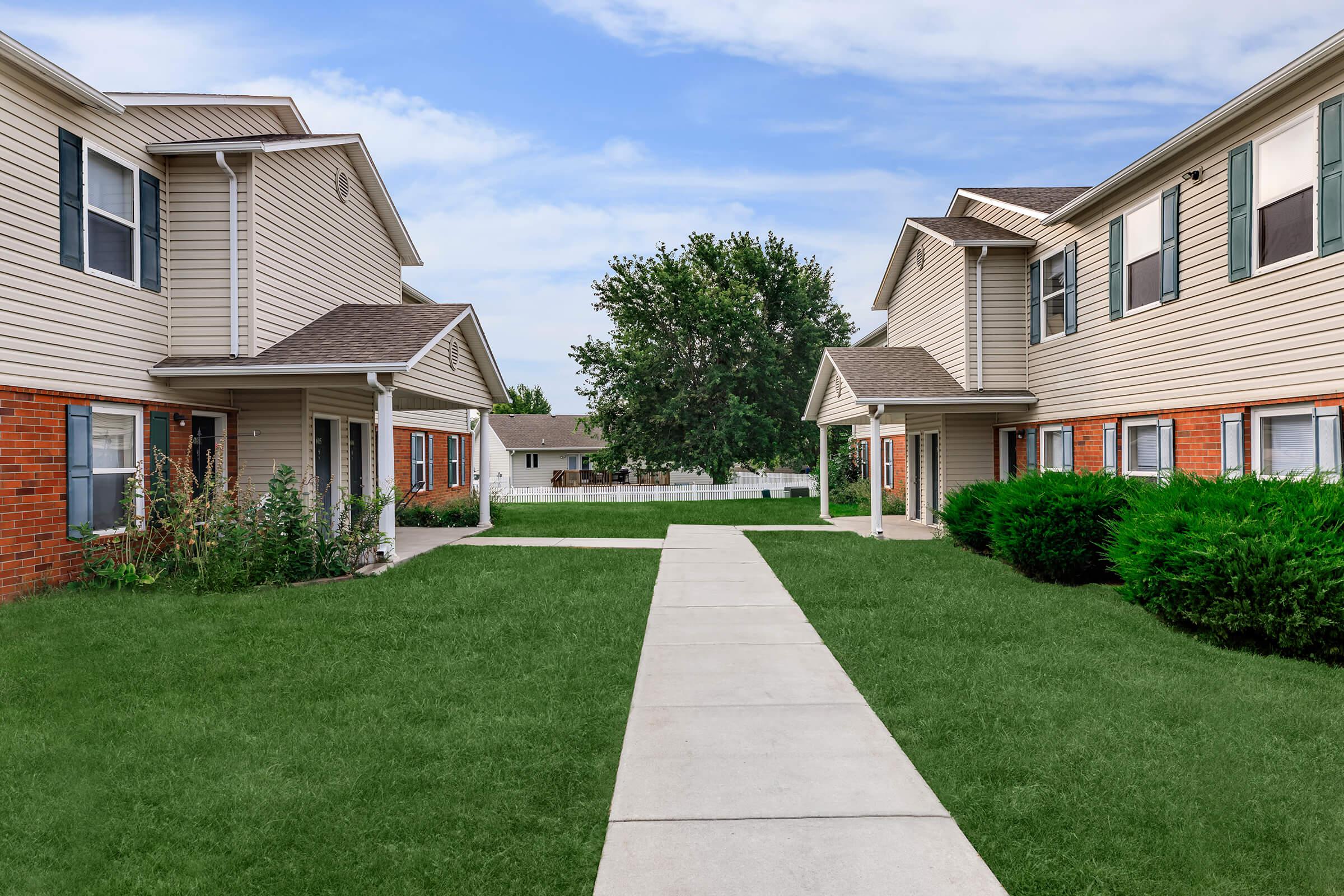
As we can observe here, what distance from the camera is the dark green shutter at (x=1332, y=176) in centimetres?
812

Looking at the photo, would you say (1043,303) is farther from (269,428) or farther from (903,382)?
(269,428)

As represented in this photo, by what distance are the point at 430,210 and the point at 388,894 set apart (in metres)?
25.9

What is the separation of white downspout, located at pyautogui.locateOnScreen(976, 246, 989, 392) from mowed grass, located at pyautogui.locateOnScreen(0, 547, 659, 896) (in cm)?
1016

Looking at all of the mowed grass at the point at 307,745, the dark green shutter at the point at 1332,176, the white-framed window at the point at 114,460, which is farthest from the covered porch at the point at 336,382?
the dark green shutter at the point at 1332,176

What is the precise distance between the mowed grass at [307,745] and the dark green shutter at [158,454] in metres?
2.38

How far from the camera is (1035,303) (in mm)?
15289

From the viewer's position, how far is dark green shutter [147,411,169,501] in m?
10.8

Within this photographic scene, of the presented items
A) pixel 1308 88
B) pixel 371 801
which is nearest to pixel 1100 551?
pixel 1308 88

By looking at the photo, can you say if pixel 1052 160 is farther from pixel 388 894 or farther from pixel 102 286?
pixel 388 894

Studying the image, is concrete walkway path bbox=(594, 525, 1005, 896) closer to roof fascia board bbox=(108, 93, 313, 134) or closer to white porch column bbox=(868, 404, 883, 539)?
white porch column bbox=(868, 404, 883, 539)

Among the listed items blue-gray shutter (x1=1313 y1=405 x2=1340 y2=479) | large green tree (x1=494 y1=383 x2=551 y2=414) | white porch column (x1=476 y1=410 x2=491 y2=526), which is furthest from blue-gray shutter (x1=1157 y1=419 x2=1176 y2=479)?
large green tree (x1=494 y1=383 x2=551 y2=414)

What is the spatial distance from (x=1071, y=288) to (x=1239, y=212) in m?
4.30

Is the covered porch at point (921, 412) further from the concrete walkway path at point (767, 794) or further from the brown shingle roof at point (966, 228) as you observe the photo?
the concrete walkway path at point (767, 794)

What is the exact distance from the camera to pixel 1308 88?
859cm
